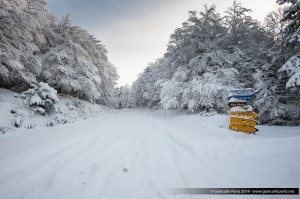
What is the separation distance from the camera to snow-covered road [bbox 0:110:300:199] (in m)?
3.58

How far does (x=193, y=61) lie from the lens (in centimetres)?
1720

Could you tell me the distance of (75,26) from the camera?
19547 mm

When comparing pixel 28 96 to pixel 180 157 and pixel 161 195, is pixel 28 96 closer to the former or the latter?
pixel 180 157

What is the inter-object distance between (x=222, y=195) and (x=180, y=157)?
6.76 feet

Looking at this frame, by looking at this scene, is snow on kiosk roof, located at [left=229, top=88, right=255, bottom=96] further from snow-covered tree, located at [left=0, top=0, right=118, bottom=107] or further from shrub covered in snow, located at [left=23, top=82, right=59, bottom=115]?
snow-covered tree, located at [left=0, top=0, right=118, bottom=107]

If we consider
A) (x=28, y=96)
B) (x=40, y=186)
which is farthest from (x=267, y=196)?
(x=28, y=96)

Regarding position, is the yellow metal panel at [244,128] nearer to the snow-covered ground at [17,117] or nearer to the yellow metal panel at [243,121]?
the yellow metal panel at [243,121]

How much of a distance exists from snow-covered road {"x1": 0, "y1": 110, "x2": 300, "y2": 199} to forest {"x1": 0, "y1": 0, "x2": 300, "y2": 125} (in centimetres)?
721

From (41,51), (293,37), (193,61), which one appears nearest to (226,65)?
(193,61)

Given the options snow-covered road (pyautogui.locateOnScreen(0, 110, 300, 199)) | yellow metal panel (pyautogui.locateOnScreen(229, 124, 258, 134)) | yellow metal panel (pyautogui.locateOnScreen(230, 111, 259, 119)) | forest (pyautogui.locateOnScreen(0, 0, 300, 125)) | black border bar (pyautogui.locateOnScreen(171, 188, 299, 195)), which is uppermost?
forest (pyautogui.locateOnScreen(0, 0, 300, 125))

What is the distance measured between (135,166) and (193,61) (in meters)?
14.2

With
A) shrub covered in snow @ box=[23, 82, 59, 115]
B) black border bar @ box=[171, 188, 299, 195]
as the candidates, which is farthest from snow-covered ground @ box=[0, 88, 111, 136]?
black border bar @ box=[171, 188, 299, 195]

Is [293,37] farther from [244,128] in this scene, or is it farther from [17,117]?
[17,117]

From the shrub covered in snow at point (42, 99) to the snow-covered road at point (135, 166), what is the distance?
4925mm
